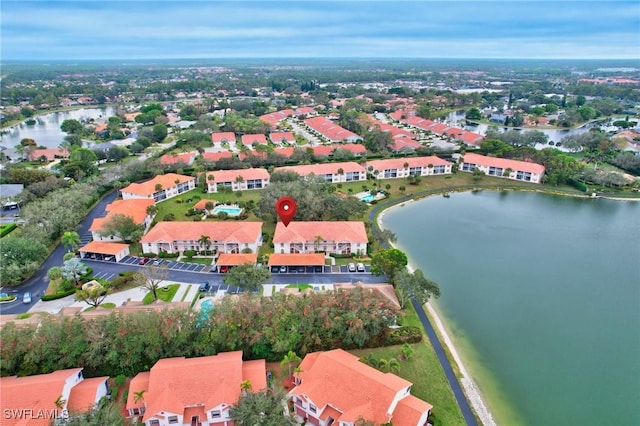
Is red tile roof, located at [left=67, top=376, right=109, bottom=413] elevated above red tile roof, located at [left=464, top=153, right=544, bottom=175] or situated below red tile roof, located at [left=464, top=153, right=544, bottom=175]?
below

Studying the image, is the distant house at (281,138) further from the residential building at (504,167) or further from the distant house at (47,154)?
the distant house at (47,154)

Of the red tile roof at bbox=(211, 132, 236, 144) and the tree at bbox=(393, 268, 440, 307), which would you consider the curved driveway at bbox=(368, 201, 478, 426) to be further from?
the red tile roof at bbox=(211, 132, 236, 144)

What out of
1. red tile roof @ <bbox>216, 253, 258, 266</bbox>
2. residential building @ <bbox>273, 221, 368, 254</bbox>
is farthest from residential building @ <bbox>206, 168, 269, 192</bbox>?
red tile roof @ <bbox>216, 253, 258, 266</bbox>

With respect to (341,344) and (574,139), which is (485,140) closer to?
(574,139)

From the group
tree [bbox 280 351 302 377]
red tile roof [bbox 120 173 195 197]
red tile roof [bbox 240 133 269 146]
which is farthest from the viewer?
red tile roof [bbox 240 133 269 146]

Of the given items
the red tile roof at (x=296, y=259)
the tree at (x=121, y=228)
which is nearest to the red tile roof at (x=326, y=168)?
the red tile roof at (x=296, y=259)

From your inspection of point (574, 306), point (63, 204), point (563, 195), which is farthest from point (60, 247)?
point (563, 195)

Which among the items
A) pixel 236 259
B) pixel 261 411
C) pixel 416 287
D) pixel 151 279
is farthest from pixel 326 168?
pixel 261 411
